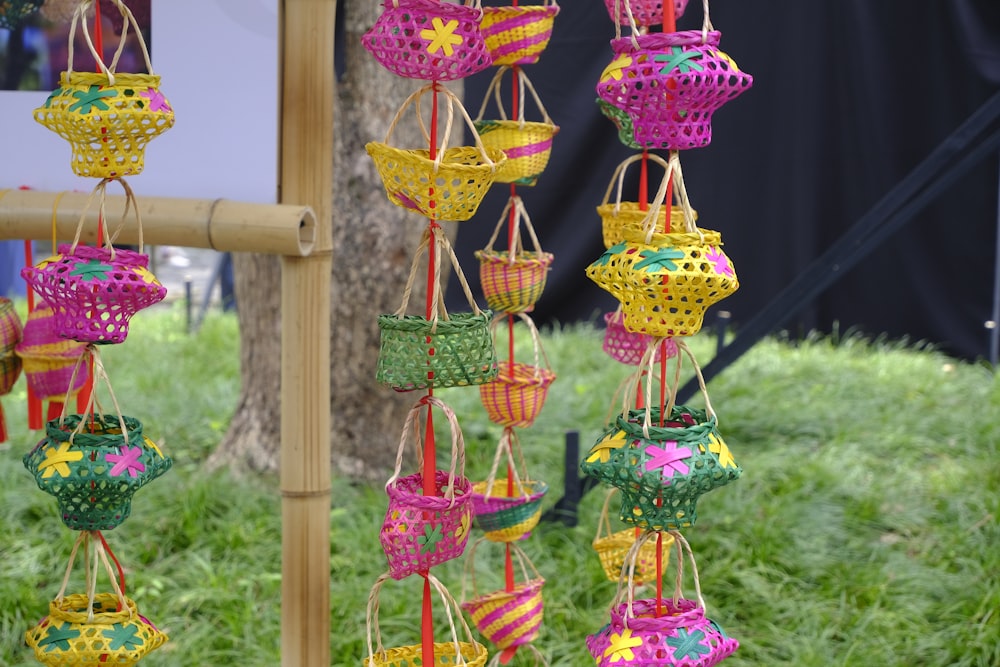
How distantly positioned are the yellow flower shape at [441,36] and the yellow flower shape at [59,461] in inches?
21.0

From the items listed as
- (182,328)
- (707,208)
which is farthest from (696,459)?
(182,328)

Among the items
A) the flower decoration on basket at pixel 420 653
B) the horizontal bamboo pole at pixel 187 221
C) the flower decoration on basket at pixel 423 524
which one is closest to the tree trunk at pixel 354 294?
the horizontal bamboo pole at pixel 187 221

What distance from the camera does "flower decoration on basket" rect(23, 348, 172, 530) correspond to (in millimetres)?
1093

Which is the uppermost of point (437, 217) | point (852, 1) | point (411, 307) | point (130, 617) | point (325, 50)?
point (852, 1)

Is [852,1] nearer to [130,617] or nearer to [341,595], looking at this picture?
[341,595]

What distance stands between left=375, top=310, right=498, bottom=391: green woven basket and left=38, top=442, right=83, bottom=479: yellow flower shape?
0.31 meters

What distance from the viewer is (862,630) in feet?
6.63

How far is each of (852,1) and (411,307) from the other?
88.3 inches

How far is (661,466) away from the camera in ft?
3.29

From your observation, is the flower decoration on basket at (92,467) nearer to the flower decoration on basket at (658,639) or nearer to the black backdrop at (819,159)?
the flower decoration on basket at (658,639)

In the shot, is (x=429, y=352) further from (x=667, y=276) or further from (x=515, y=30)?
(x=515, y=30)

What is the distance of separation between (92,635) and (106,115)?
53 cm

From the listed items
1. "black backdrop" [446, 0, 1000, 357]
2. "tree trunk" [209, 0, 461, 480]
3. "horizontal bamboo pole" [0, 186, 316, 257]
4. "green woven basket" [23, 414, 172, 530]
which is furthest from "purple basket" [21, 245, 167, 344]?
"black backdrop" [446, 0, 1000, 357]

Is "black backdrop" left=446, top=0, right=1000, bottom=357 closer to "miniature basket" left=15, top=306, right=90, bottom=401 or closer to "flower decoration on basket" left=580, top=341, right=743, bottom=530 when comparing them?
"miniature basket" left=15, top=306, right=90, bottom=401
